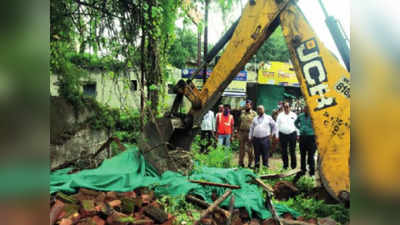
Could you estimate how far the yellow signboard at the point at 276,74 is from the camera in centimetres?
1298

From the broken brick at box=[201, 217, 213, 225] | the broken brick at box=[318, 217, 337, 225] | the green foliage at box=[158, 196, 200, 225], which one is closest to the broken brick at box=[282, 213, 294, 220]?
the broken brick at box=[318, 217, 337, 225]

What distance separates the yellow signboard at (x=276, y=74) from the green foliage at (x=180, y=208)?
1027 centimetres

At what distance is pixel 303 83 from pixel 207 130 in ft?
15.6

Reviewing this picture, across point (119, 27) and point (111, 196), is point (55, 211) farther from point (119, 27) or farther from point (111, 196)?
point (119, 27)

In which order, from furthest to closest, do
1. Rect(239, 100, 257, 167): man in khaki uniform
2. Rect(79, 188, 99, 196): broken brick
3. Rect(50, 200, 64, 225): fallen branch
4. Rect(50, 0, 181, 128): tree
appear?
Rect(239, 100, 257, 167): man in khaki uniform, Rect(50, 0, 181, 128): tree, Rect(79, 188, 99, 196): broken brick, Rect(50, 200, 64, 225): fallen branch

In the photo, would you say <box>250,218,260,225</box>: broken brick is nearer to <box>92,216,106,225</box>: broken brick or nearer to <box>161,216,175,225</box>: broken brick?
<box>161,216,175,225</box>: broken brick

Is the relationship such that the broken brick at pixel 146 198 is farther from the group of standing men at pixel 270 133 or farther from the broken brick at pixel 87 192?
the group of standing men at pixel 270 133

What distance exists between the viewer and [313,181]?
5000 millimetres

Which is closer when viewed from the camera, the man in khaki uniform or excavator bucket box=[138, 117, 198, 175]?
excavator bucket box=[138, 117, 198, 175]

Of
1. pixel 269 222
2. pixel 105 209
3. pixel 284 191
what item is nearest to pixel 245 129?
pixel 284 191

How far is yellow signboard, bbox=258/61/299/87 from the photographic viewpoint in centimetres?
1298

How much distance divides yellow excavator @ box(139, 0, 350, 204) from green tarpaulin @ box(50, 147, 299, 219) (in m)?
0.27

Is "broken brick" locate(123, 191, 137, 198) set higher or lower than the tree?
lower
